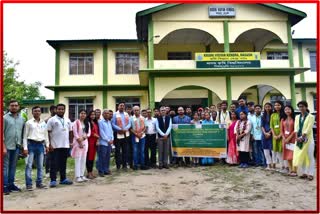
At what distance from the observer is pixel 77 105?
15766mm

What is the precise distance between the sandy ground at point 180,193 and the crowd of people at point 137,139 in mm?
382

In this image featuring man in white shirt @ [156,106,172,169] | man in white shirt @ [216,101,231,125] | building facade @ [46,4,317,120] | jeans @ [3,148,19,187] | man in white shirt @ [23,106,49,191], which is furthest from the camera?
building facade @ [46,4,317,120]

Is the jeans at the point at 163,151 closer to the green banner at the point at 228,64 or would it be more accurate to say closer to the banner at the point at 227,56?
the green banner at the point at 228,64

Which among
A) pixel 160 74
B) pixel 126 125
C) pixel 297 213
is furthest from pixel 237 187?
pixel 160 74

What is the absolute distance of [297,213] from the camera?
3.54 meters

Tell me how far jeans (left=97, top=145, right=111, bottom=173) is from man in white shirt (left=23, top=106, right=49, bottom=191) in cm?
122

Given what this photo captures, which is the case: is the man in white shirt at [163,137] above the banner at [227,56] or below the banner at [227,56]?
below

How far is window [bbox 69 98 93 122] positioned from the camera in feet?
51.6

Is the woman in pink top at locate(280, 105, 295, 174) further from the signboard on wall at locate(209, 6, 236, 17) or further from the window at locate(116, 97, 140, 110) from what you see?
the window at locate(116, 97, 140, 110)

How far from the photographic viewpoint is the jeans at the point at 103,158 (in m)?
6.24

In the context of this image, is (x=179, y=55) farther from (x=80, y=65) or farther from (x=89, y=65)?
(x=80, y=65)

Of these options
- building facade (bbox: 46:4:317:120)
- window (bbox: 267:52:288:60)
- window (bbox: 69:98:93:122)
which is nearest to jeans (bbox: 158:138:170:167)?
building facade (bbox: 46:4:317:120)

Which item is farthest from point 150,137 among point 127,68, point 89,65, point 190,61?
point 89,65

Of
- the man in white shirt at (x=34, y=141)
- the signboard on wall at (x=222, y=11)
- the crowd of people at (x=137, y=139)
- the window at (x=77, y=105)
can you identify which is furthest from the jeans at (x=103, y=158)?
the window at (x=77, y=105)
